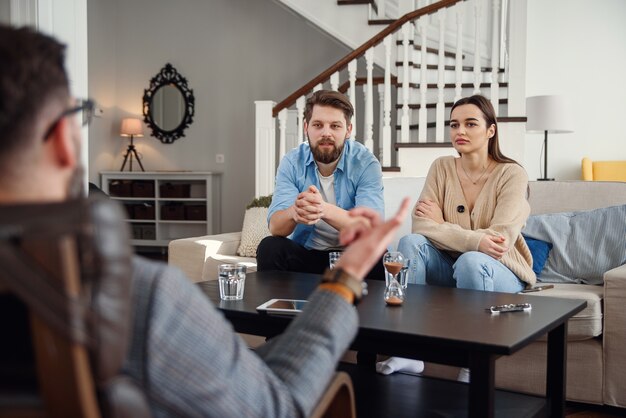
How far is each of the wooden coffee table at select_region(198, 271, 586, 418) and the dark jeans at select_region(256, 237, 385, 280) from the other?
600 mm

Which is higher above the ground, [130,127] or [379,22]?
[379,22]

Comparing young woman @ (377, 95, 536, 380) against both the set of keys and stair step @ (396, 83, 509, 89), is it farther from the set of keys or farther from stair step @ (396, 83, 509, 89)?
stair step @ (396, 83, 509, 89)

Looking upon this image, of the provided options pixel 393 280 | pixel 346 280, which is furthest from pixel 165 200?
pixel 346 280

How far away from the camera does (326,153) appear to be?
302 centimetres

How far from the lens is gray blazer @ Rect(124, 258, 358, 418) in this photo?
2.55 feet

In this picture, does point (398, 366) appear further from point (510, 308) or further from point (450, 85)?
point (450, 85)

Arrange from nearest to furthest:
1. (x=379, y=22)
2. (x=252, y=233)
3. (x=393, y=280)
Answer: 1. (x=393, y=280)
2. (x=252, y=233)
3. (x=379, y=22)

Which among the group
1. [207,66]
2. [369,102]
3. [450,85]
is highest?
[207,66]

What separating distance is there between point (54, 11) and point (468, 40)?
3.89m

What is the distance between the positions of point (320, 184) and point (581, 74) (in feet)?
12.2

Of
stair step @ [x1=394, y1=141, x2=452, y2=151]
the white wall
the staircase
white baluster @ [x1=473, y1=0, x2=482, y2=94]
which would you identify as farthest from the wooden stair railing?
the white wall

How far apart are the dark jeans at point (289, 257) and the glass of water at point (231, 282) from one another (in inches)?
34.5

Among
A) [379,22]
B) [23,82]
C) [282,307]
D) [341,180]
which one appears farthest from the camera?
[379,22]

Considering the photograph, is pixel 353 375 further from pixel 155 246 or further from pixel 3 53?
pixel 155 246
